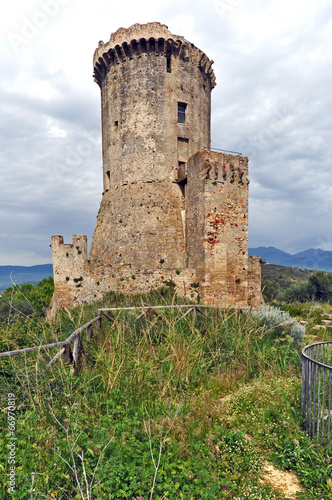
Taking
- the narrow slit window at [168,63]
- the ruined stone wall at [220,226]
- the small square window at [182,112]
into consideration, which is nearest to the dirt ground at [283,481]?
the ruined stone wall at [220,226]

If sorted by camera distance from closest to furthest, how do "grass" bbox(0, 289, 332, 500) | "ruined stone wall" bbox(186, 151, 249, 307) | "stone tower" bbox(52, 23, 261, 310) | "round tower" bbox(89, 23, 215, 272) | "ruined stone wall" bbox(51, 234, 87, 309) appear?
"grass" bbox(0, 289, 332, 500)
"ruined stone wall" bbox(186, 151, 249, 307)
"stone tower" bbox(52, 23, 261, 310)
"round tower" bbox(89, 23, 215, 272)
"ruined stone wall" bbox(51, 234, 87, 309)

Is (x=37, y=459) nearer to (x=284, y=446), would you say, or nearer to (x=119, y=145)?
(x=284, y=446)

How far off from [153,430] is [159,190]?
13.2m

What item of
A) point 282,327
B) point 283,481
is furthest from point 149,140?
point 283,481

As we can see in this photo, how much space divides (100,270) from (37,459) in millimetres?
12976

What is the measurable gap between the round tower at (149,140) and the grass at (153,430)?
9836 millimetres

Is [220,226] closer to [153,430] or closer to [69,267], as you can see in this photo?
[69,267]

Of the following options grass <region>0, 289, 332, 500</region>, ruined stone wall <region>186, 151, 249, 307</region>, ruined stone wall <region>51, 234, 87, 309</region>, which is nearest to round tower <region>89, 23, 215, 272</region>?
ruined stone wall <region>51, 234, 87, 309</region>

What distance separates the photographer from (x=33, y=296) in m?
22.1

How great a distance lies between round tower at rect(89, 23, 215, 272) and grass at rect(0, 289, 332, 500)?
387 inches

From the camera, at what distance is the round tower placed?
1481 centimetres

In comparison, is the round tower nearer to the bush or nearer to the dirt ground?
the bush

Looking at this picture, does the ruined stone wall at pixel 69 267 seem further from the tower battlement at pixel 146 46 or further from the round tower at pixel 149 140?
the tower battlement at pixel 146 46

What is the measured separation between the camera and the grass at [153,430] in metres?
2.46
